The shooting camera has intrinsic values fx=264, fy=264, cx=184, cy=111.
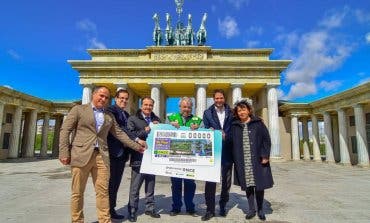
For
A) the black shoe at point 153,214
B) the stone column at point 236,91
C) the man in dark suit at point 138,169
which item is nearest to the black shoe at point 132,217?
the man in dark suit at point 138,169

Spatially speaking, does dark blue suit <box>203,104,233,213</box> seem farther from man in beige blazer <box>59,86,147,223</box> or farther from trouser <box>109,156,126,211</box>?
man in beige blazer <box>59,86,147,223</box>

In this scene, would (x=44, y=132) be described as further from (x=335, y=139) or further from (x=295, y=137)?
(x=335, y=139)

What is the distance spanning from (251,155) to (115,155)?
2610 millimetres

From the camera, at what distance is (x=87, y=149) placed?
13.7 ft

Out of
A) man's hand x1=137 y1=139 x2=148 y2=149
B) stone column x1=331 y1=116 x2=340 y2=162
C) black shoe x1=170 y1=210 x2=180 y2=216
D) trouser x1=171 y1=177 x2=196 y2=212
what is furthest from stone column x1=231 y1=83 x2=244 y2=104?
man's hand x1=137 y1=139 x2=148 y2=149

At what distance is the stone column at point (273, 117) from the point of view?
2652 centimetres

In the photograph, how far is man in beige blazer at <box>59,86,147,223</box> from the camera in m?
4.09

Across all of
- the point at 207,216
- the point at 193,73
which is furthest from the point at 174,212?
the point at 193,73

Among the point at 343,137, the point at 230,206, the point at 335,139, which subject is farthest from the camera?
the point at 335,139

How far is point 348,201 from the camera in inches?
277

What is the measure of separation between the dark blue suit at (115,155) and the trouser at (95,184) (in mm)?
626

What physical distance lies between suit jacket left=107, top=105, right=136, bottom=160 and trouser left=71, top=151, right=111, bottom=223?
2.01ft

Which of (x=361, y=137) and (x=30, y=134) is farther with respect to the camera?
(x=30, y=134)

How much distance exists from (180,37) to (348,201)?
28008 millimetres
